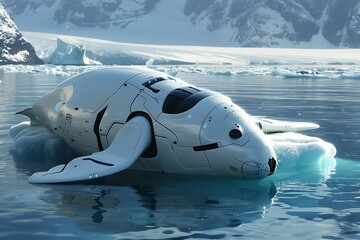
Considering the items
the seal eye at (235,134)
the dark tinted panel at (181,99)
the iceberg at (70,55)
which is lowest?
the iceberg at (70,55)

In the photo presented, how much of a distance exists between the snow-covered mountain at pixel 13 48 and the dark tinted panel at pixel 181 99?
483 ft

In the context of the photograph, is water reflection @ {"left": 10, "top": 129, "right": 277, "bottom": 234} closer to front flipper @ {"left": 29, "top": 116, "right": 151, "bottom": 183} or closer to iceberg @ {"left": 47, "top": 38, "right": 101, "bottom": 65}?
front flipper @ {"left": 29, "top": 116, "right": 151, "bottom": 183}

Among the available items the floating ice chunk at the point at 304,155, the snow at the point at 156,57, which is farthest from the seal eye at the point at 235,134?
the snow at the point at 156,57

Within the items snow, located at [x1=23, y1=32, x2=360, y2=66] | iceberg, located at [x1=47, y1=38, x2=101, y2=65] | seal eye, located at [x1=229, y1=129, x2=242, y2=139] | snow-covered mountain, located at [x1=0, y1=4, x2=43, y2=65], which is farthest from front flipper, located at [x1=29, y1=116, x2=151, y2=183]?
snow-covered mountain, located at [x1=0, y1=4, x2=43, y2=65]

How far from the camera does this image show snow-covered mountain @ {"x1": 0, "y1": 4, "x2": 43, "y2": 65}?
15912 cm

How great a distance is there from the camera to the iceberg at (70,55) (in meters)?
111

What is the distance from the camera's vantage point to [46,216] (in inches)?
361

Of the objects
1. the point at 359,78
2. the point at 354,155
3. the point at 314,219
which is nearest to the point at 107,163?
the point at 314,219

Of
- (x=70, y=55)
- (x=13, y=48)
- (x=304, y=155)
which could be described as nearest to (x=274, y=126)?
(x=304, y=155)

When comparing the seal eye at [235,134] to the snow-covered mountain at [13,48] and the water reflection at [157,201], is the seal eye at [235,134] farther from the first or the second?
the snow-covered mountain at [13,48]

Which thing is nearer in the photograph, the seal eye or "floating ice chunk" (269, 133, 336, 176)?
the seal eye

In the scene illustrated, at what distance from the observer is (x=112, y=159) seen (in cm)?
1170

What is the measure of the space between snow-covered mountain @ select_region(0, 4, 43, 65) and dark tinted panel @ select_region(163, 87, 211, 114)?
147 meters

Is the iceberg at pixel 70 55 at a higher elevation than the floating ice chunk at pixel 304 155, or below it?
below
